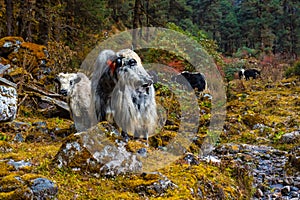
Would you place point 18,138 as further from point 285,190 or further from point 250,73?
point 250,73

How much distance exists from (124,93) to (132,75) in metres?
0.34

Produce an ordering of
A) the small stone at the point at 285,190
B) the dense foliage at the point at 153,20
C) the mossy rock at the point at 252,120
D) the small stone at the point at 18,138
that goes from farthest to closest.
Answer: the dense foliage at the point at 153,20 < the mossy rock at the point at 252,120 < the small stone at the point at 18,138 < the small stone at the point at 285,190

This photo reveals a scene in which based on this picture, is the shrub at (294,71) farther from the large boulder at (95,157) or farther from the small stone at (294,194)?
the large boulder at (95,157)

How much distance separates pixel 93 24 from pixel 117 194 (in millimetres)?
16118

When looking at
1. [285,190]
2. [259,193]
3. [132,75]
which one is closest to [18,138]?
[132,75]

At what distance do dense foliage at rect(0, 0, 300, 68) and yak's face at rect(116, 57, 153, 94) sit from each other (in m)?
8.85

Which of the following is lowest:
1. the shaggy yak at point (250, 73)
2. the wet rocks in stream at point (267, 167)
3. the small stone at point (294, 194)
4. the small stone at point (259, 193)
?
the wet rocks in stream at point (267, 167)

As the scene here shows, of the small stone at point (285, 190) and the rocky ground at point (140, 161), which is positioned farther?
the small stone at point (285, 190)

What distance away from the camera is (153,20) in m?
14.2

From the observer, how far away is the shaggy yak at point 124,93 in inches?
187

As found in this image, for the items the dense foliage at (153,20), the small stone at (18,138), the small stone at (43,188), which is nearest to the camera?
the small stone at (43,188)

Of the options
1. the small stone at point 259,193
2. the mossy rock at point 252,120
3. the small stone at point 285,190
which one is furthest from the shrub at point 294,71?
the small stone at point 259,193

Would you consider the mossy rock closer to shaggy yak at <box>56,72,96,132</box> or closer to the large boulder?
shaggy yak at <box>56,72,96,132</box>

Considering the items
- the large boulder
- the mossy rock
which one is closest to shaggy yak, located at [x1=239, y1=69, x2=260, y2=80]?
the mossy rock
